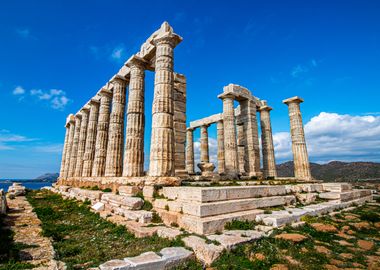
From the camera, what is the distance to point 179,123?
1582 cm

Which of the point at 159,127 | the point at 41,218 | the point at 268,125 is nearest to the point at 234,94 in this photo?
the point at 268,125

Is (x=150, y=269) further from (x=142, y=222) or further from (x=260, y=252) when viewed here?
(x=142, y=222)

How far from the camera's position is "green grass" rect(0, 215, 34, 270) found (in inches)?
165

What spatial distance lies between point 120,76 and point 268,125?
1580 cm

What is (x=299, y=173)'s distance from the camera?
66.8 ft

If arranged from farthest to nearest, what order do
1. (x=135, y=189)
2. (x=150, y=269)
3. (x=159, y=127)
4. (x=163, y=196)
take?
(x=159, y=127)
(x=135, y=189)
(x=163, y=196)
(x=150, y=269)

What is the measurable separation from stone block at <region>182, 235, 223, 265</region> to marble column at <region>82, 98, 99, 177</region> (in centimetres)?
1864

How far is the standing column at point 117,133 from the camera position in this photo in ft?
52.6

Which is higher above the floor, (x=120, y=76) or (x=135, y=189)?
(x=120, y=76)

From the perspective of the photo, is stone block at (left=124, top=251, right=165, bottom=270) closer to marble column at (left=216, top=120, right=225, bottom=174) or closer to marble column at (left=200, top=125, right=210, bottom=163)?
marble column at (left=216, top=120, right=225, bottom=174)

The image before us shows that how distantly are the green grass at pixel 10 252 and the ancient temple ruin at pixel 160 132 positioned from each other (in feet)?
17.1

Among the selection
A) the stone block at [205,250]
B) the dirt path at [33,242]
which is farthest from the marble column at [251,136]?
the dirt path at [33,242]

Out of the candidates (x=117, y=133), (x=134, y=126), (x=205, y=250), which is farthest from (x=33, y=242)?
(x=117, y=133)

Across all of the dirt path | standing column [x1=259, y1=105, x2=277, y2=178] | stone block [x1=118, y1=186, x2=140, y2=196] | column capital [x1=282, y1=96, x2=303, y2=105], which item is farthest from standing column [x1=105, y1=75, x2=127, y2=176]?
column capital [x1=282, y1=96, x2=303, y2=105]
